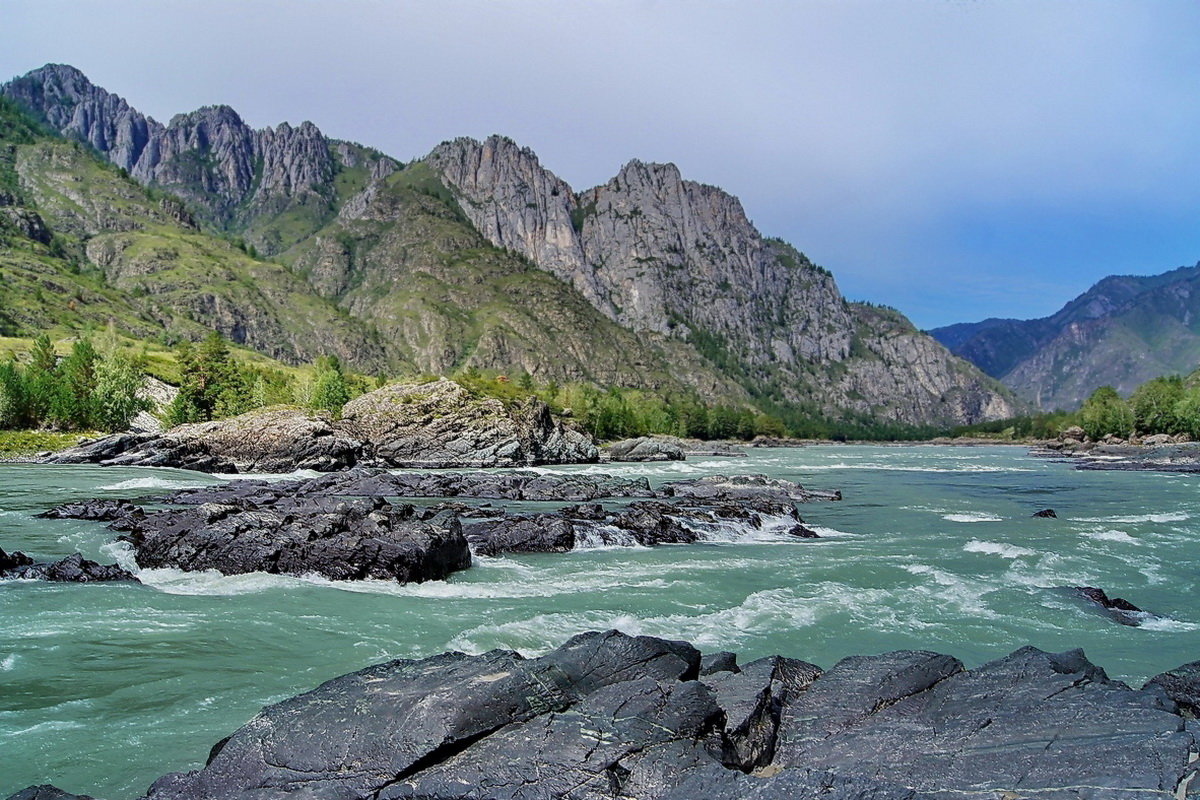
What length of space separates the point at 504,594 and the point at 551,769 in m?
16.8

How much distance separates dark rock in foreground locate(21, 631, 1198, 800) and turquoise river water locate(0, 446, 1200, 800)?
336 cm

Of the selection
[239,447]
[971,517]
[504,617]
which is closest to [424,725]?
[504,617]

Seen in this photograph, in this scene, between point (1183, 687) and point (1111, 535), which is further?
point (1111, 535)

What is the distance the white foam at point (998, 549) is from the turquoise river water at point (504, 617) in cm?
13

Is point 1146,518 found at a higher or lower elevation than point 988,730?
lower

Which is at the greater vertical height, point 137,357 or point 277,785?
point 137,357

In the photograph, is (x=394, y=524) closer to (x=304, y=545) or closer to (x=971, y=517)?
(x=304, y=545)

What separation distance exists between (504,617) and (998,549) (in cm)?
2659

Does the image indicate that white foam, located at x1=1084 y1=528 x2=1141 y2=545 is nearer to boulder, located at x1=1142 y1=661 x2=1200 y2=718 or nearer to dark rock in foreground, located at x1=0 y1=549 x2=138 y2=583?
boulder, located at x1=1142 y1=661 x2=1200 y2=718

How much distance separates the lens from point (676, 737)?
9.97 meters

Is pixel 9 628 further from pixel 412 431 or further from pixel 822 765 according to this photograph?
pixel 412 431

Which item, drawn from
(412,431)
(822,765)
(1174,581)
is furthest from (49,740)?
(412,431)

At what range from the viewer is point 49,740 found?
41.0 feet

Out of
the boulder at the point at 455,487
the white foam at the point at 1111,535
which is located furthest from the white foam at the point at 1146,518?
the boulder at the point at 455,487
